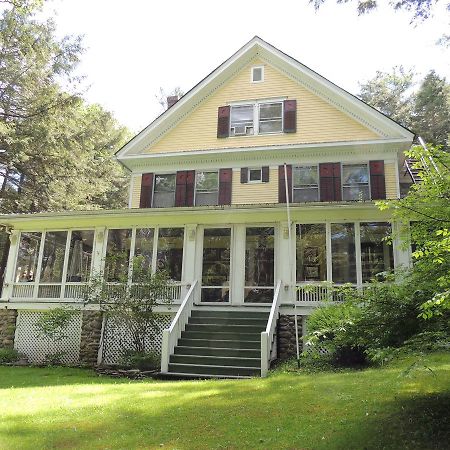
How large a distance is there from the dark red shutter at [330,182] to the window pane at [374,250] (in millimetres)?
2704

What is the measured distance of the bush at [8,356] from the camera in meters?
12.8

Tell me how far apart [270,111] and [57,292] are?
9.94 m

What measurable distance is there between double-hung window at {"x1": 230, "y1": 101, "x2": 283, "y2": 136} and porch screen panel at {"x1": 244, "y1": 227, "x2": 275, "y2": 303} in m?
4.95

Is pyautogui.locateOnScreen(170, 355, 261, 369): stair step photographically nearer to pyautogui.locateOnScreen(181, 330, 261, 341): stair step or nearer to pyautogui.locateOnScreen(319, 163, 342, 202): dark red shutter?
pyautogui.locateOnScreen(181, 330, 261, 341): stair step

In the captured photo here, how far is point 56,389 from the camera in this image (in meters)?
8.51

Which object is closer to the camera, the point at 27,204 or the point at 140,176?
the point at 140,176

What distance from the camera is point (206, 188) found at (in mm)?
16531

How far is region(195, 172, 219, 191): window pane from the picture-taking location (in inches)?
650

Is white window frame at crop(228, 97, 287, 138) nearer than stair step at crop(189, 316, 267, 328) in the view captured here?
No

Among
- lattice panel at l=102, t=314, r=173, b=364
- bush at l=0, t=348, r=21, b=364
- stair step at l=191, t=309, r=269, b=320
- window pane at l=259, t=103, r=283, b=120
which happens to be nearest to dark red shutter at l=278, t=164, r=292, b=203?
window pane at l=259, t=103, r=283, b=120

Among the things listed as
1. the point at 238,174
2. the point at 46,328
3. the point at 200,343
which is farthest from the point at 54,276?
the point at 238,174

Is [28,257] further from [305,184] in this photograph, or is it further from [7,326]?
[305,184]

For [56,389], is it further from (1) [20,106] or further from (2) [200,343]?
(1) [20,106]

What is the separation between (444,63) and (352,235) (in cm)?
875
